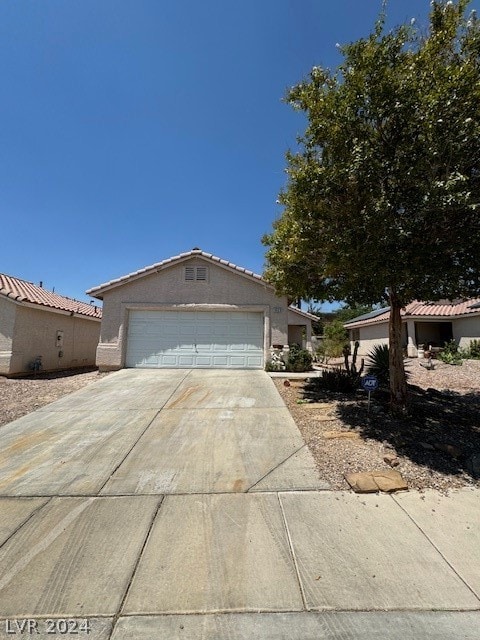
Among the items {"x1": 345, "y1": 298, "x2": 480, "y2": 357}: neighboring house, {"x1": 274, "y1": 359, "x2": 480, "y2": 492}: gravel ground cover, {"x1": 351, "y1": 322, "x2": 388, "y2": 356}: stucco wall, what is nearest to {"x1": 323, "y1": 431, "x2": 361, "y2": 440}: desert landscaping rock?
{"x1": 274, "y1": 359, "x2": 480, "y2": 492}: gravel ground cover

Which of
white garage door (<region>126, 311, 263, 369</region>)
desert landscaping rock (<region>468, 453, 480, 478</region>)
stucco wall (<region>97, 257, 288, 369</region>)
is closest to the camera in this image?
desert landscaping rock (<region>468, 453, 480, 478</region>)

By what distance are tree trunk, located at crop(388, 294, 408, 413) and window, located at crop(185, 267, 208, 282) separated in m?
8.03

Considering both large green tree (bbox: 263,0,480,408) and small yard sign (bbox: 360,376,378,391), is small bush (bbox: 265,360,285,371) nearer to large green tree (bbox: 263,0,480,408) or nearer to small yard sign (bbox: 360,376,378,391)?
small yard sign (bbox: 360,376,378,391)

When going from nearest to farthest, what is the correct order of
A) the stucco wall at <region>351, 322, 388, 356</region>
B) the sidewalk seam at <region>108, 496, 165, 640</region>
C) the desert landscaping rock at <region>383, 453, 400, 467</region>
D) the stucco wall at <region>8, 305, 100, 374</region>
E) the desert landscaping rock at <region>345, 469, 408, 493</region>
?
1. the sidewalk seam at <region>108, 496, 165, 640</region>
2. the desert landscaping rock at <region>345, 469, 408, 493</region>
3. the desert landscaping rock at <region>383, 453, 400, 467</region>
4. the stucco wall at <region>8, 305, 100, 374</region>
5. the stucco wall at <region>351, 322, 388, 356</region>

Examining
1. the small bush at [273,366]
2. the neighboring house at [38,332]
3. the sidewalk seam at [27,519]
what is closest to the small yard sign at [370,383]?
the sidewalk seam at [27,519]

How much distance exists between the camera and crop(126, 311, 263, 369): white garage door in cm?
1248

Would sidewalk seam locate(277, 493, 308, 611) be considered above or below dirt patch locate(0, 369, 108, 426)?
below

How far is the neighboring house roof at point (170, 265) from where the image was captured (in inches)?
498

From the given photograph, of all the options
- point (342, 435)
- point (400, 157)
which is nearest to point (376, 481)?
point (342, 435)

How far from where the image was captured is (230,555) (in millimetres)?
2576

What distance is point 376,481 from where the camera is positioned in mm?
3789

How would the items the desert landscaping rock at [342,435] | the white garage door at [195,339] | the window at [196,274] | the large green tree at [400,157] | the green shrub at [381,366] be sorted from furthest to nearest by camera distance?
the window at [196,274]
the white garage door at [195,339]
the green shrub at [381,366]
the desert landscaping rock at [342,435]
the large green tree at [400,157]

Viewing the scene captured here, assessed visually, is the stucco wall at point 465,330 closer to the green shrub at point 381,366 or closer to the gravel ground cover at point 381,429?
the gravel ground cover at point 381,429

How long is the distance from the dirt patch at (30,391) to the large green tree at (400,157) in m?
7.62
